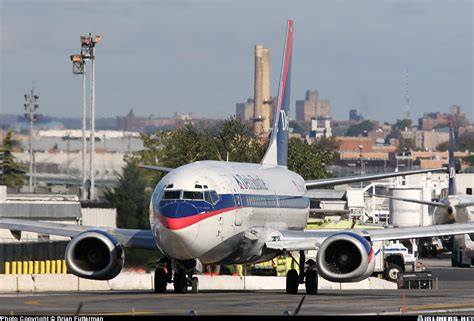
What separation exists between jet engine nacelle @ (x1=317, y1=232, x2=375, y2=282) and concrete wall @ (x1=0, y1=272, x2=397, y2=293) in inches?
338

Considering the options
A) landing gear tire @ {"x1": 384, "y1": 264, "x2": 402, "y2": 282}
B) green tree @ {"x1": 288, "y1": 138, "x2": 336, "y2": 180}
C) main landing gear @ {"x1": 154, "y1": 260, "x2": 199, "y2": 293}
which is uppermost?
green tree @ {"x1": 288, "y1": 138, "x2": 336, "y2": 180}

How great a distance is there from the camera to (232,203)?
45406 millimetres

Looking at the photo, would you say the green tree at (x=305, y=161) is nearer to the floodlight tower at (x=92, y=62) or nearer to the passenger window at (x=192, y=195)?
the floodlight tower at (x=92, y=62)

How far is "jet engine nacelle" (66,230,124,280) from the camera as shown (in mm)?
44938

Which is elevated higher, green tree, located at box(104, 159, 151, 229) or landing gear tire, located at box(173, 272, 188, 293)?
green tree, located at box(104, 159, 151, 229)

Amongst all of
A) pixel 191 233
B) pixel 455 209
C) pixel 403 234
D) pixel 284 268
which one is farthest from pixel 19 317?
pixel 455 209

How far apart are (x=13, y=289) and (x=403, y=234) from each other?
1459 cm

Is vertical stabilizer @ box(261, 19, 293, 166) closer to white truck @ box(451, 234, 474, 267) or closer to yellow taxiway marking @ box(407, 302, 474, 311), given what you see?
yellow taxiway marking @ box(407, 302, 474, 311)

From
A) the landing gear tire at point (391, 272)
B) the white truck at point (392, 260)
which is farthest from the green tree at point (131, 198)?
the landing gear tire at point (391, 272)

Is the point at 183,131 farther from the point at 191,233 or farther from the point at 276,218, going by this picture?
the point at 191,233

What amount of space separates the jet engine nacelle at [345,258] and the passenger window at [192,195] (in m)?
4.35

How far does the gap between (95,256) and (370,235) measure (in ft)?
29.7

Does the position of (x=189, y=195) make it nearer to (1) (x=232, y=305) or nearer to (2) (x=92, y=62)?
(1) (x=232, y=305)

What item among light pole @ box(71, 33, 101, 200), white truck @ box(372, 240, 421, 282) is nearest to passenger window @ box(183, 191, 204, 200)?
white truck @ box(372, 240, 421, 282)
